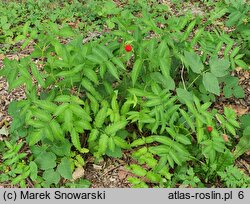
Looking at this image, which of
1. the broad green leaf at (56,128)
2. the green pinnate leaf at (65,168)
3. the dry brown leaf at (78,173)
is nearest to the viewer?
the broad green leaf at (56,128)

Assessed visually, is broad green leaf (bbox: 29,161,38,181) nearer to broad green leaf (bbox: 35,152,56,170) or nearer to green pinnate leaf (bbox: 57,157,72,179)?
broad green leaf (bbox: 35,152,56,170)

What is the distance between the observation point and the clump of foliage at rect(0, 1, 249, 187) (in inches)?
115

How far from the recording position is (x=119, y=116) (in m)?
3.13

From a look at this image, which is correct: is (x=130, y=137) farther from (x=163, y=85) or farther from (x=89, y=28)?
(x=89, y=28)

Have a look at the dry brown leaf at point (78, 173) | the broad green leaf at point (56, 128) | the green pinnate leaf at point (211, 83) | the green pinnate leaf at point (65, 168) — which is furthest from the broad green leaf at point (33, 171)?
the green pinnate leaf at point (211, 83)

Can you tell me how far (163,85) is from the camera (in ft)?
10.7

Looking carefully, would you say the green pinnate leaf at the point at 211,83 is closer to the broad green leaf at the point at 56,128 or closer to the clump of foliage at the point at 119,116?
the clump of foliage at the point at 119,116

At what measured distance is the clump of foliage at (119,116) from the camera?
292cm

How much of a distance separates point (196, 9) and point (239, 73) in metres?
1.38

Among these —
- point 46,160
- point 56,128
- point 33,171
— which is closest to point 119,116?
point 56,128

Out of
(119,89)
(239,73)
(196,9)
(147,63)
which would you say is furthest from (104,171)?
(196,9)

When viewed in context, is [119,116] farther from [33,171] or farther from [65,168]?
[33,171]

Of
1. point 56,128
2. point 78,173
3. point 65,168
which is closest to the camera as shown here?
point 56,128
